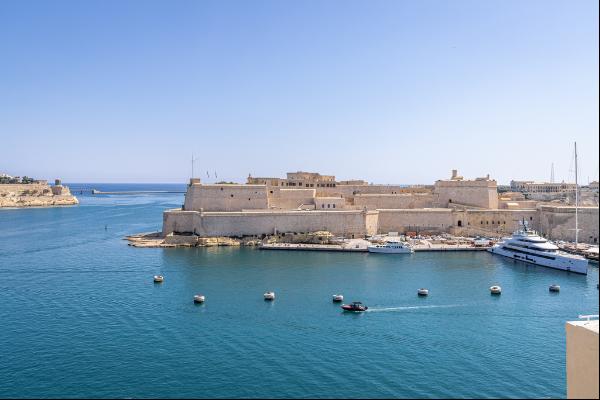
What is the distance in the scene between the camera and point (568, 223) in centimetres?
3247

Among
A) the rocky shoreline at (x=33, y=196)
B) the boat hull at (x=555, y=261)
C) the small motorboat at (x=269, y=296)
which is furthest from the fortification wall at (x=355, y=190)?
the rocky shoreline at (x=33, y=196)

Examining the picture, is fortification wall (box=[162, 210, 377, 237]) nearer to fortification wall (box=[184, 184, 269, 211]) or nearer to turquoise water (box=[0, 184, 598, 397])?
fortification wall (box=[184, 184, 269, 211])

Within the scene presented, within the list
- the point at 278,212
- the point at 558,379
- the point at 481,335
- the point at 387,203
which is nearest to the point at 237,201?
the point at 278,212

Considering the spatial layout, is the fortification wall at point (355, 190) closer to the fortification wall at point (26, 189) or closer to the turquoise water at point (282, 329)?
the turquoise water at point (282, 329)

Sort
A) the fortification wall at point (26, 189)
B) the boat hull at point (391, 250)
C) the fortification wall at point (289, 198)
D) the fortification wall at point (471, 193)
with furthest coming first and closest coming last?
the fortification wall at point (26, 189)
the fortification wall at point (471, 193)
the fortification wall at point (289, 198)
the boat hull at point (391, 250)

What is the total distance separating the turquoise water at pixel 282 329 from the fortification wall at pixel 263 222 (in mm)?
6383

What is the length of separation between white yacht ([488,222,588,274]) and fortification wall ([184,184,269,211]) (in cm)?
1737

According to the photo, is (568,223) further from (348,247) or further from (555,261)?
(348,247)

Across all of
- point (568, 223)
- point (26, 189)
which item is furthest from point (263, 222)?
point (26, 189)

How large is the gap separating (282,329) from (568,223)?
26200 mm

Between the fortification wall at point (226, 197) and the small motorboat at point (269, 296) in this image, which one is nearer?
the small motorboat at point (269, 296)

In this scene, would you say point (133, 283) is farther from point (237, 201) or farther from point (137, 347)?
point (237, 201)

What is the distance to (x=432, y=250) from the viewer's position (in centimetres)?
3011

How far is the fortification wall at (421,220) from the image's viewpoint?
35.8 metres
